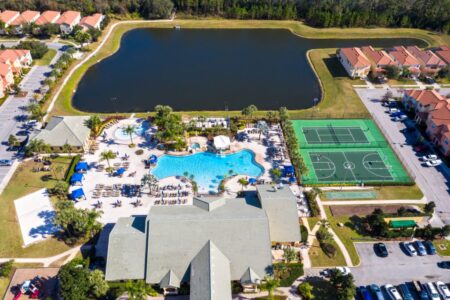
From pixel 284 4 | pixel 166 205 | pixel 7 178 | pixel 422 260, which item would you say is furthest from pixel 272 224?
pixel 284 4

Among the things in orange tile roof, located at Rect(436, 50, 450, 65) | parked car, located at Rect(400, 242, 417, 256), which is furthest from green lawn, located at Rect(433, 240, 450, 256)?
orange tile roof, located at Rect(436, 50, 450, 65)

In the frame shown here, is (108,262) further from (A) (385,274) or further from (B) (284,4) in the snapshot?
(B) (284,4)

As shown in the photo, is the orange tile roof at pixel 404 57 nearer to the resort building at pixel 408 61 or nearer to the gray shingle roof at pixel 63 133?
the resort building at pixel 408 61

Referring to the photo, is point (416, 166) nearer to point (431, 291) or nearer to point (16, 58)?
point (431, 291)

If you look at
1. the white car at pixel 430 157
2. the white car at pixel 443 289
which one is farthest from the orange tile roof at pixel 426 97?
the white car at pixel 443 289

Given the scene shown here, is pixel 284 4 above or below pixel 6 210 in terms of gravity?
above
